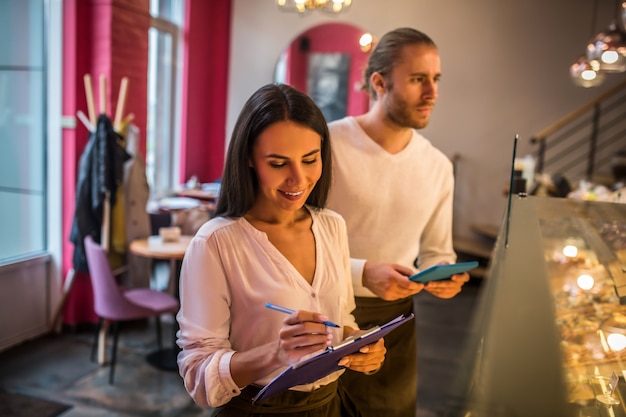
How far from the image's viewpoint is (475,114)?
7566mm

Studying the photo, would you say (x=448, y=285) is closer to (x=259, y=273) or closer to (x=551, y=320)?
(x=259, y=273)

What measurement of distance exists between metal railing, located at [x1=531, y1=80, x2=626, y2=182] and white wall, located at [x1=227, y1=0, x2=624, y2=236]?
0.61ft

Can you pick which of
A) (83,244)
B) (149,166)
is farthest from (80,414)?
(149,166)

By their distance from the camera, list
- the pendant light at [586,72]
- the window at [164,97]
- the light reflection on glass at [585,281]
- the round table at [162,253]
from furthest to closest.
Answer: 1. the window at [164,97]
2. the pendant light at [586,72]
3. the round table at [162,253]
4. the light reflection on glass at [585,281]

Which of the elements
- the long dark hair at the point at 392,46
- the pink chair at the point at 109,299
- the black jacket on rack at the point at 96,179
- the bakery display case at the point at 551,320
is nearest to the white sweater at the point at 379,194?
the long dark hair at the point at 392,46

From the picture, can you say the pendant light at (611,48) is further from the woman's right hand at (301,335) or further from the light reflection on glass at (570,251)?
the woman's right hand at (301,335)

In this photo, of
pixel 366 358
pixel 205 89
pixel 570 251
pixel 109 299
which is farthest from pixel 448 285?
pixel 205 89

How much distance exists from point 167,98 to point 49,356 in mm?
3619

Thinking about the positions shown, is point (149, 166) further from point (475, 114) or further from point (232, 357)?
point (232, 357)

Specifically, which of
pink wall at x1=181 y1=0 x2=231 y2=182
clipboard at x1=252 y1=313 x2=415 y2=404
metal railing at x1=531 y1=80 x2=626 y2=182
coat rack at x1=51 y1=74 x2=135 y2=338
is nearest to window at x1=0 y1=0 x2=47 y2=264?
coat rack at x1=51 y1=74 x2=135 y2=338

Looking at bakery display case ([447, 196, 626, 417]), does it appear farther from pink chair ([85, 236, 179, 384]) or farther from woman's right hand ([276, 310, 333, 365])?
pink chair ([85, 236, 179, 384])

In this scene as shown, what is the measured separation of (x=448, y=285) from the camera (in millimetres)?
1684

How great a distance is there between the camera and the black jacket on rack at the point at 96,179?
445cm

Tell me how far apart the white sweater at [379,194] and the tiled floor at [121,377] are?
1761 millimetres
